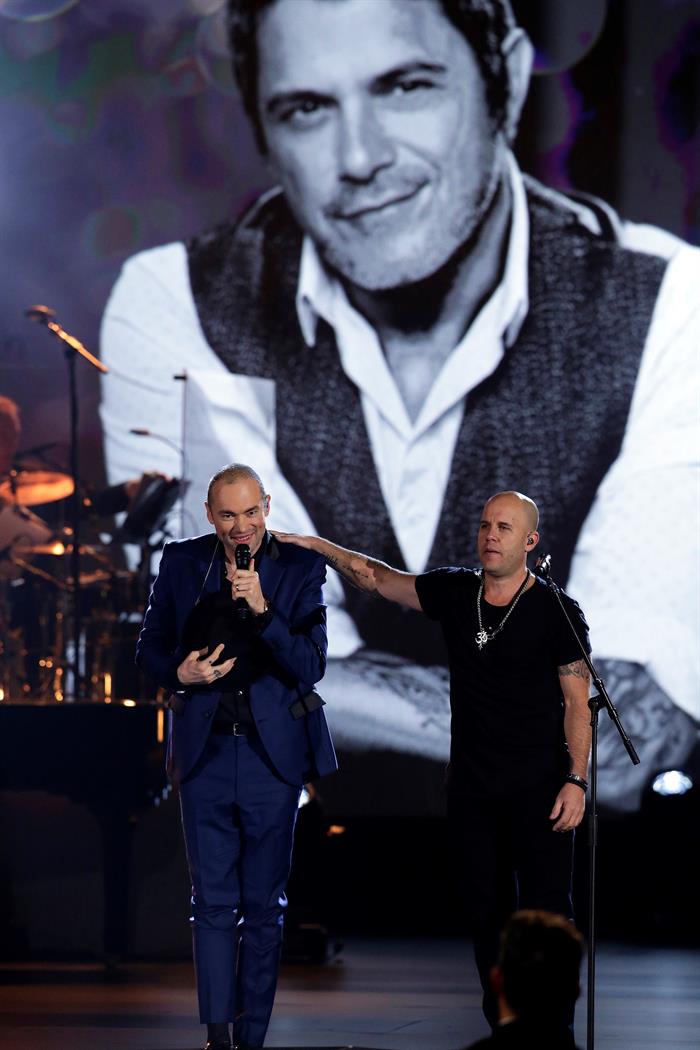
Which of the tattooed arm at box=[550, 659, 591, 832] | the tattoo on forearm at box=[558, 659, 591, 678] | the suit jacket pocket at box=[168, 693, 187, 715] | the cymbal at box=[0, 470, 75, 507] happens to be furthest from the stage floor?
the cymbal at box=[0, 470, 75, 507]

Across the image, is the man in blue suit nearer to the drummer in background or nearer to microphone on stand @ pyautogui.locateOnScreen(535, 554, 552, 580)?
microphone on stand @ pyautogui.locateOnScreen(535, 554, 552, 580)

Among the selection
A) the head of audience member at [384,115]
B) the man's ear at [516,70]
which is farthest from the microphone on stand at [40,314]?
the man's ear at [516,70]

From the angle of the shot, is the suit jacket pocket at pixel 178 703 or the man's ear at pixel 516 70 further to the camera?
the man's ear at pixel 516 70

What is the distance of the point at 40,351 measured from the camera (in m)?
7.41

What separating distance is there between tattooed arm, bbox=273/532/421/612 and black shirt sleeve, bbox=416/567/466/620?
0.03m

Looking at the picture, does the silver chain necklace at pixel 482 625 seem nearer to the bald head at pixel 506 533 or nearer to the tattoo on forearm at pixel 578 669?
the bald head at pixel 506 533

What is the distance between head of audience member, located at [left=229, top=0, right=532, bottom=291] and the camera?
718 cm

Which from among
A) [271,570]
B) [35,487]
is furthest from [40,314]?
[271,570]

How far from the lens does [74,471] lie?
7.36 m

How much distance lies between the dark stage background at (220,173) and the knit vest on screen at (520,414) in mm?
325

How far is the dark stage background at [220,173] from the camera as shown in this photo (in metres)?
7.12

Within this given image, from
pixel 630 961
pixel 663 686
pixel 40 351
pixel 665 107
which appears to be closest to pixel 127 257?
pixel 40 351

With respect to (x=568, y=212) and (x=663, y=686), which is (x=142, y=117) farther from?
(x=663, y=686)

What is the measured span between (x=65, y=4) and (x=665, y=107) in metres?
2.88
